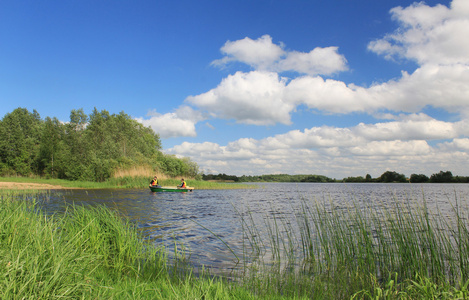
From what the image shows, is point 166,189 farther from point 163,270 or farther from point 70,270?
point 70,270

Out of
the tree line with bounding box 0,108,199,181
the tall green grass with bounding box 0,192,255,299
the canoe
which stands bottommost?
the canoe

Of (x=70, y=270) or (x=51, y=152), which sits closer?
(x=70, y=270)

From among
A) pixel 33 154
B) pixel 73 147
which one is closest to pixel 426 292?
pixel 73 147

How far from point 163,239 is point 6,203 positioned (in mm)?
5216

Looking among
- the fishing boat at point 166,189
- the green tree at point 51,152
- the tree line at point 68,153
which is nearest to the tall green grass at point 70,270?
the fishing boat at point 166,189

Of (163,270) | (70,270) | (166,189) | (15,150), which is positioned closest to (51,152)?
(15,150)

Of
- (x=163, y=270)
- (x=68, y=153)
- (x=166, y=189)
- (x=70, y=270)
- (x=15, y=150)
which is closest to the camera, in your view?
(x=70, y=270)

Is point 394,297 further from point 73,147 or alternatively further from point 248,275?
point 73,147

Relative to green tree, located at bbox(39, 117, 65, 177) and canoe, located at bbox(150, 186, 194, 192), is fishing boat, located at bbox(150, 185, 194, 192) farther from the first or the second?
green tree, located at bbox(39, 117, 65, 177)

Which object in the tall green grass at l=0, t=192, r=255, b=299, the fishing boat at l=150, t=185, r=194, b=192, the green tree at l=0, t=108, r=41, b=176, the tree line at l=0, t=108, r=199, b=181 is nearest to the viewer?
the tall green grass at l=0, t=192, r=255, b=299

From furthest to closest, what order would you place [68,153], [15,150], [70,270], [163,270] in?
[15,150]
[68,153]
[163,270]
[70,270]

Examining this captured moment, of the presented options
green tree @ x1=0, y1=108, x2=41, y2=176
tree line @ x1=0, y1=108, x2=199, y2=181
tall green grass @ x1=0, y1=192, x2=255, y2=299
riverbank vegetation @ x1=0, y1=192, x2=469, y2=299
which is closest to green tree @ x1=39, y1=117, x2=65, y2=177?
tree line @ x1=0, y1=108, x2=199, y2=181

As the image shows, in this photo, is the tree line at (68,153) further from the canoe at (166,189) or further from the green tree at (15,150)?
the canoe at (166,189)

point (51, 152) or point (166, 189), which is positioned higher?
point (51, 152)
